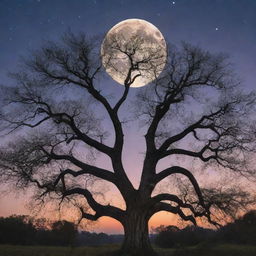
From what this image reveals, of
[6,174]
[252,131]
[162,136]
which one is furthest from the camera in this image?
[162,136]

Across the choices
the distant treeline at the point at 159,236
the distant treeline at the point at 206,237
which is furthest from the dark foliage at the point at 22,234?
the distant treeline at the point at 206,237

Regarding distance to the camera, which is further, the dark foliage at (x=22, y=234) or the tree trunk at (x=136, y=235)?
the dark foliage at (x=22, y=234)

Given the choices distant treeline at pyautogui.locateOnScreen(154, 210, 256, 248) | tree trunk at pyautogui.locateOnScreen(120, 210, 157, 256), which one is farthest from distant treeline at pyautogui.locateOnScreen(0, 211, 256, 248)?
tree trunk at pyautogui.locateOnScreen(120, 210, 157, 256)

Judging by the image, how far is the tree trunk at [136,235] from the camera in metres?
17.4

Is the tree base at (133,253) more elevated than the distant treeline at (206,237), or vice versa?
the distant treeline at (206,237)

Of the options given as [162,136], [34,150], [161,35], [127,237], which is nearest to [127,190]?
[127,237]

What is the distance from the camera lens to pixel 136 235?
17734 millimetres

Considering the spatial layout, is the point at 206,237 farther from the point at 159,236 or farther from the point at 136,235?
the point at 136,235

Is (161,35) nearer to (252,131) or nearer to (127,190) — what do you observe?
(252,131)

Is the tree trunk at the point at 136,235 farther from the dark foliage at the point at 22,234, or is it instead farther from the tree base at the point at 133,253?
the dark foliage at the point at 22,234

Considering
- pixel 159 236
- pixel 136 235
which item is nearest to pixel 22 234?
pixel 159 236

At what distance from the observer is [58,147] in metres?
19.3

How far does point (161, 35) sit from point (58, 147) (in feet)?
27.9

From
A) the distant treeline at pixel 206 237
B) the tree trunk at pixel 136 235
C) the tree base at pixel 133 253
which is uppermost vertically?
the distant treeline at pixel 206 237
